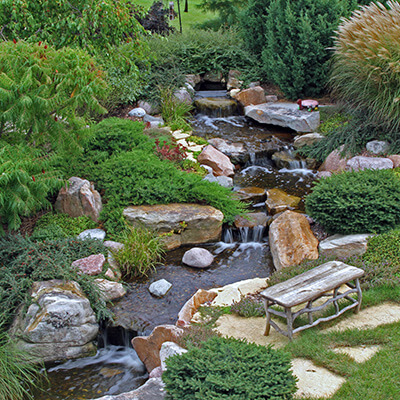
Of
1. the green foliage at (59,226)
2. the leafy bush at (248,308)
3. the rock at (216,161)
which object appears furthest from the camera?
the rock at (216,161)

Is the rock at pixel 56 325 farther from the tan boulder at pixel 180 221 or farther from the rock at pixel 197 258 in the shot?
the tan boulder at pixel 180 221

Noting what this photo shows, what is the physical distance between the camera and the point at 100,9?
7.61 metres

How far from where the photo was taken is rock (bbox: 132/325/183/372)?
4758 mm

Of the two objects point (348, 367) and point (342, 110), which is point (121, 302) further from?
point (342, 110)

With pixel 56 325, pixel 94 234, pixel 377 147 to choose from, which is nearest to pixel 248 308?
pixel 56 325

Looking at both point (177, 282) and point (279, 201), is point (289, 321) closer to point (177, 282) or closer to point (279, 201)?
point (177, 282)

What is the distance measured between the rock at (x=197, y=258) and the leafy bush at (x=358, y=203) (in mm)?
1831

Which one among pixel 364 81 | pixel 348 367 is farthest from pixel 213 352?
pixel 364 81

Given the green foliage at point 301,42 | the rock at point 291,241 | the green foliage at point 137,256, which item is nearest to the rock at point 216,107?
the green foliage at point 301,42

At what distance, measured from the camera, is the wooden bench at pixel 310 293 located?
14.6ft

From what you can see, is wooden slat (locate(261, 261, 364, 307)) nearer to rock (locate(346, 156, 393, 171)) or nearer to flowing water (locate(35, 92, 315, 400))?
flowing water (locate(35, 92, 315, 400))

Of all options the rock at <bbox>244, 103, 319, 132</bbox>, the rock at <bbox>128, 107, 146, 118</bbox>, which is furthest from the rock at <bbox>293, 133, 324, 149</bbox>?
the rock at <bbox>128, 107, 146, 118</bbox>

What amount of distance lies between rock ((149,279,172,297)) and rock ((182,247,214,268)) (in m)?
0.69

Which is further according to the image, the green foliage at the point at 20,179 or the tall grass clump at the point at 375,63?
the tall grass clump at the point at 375,63
